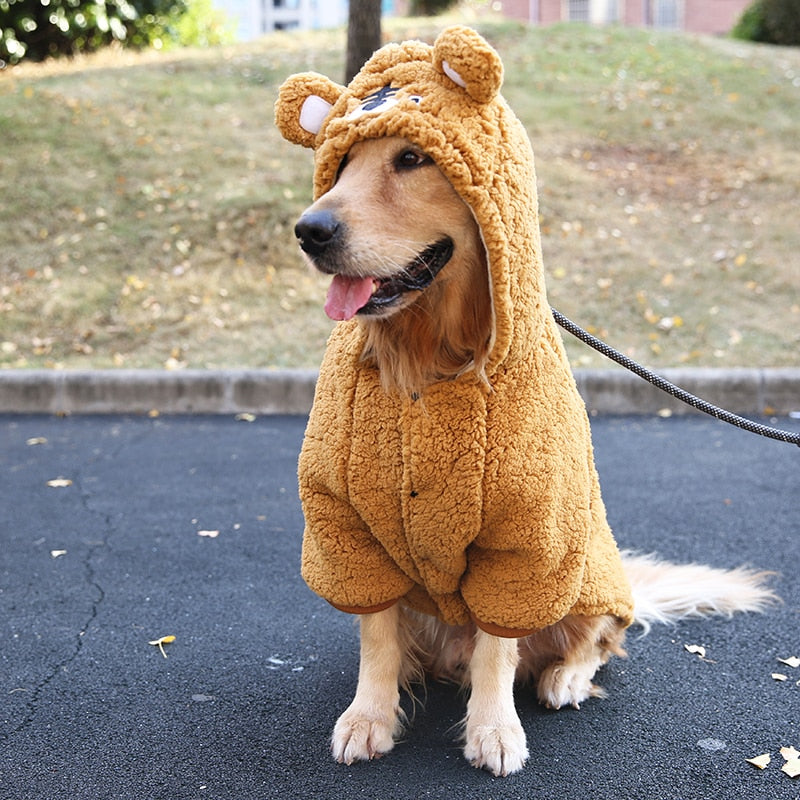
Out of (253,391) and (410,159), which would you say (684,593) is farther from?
(253,391)

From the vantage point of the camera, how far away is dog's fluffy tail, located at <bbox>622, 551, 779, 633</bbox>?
11.1ft

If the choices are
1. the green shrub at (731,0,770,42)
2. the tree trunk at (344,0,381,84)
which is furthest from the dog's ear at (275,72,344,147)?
the green shrub at (731,0,770,42)

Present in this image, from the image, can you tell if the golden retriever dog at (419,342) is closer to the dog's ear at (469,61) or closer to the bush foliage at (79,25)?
the dog's ear at (469,61)

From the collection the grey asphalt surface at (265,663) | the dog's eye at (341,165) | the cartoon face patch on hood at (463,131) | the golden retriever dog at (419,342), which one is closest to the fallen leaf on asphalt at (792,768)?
the grey asphalt surface at (265,663)

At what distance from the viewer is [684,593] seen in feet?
11.3

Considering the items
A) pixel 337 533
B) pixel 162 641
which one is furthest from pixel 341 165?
pixel 162 641

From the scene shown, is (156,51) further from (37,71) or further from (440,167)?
(440,167)

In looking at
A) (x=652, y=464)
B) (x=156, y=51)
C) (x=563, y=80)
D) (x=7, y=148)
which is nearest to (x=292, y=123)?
(x=652, y=464)

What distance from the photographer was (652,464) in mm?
5363

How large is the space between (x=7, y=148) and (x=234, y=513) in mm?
7657

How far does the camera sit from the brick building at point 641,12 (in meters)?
31.0

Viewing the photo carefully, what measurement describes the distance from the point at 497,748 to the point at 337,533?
71cm

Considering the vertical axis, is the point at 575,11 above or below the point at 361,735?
above

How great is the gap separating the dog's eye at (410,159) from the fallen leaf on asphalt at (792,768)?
1818 mm
